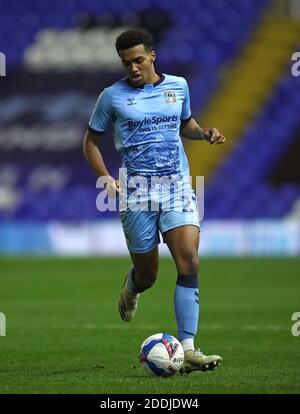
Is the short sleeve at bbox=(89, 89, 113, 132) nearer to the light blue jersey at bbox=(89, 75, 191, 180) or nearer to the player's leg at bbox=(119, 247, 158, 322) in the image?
the light blue jersey at bbox=(89, 75, 191, 180)

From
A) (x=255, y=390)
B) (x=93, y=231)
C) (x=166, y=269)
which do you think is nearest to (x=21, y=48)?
(x=93, y=231)

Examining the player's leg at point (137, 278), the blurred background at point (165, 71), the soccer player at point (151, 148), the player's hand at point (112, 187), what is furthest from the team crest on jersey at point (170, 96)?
the blurred background at point (165, 71)

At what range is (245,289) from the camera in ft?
50.3

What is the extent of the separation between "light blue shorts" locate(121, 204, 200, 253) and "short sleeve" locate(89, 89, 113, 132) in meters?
0.67

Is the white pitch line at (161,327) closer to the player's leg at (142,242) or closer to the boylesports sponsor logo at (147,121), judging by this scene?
the player's leg at (142,242)

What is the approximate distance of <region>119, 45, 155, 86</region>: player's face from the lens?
7.49 metres

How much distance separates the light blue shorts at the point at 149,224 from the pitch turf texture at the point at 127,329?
934 mm

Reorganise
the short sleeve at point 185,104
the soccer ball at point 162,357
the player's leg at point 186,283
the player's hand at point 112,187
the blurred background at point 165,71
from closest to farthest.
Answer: the soccer ball at point 162,357 → the player's hand at point 112,187 → the player's leg at point 186,283 → the short sleeve at point 185,104 → the blurred background at point 165,71

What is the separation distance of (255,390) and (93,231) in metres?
17.6

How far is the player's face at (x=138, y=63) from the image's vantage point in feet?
24.6

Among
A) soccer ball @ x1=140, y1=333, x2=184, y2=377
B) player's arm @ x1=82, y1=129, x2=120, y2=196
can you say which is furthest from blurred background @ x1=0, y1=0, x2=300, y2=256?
soccer ball @ x1=140, y1=333, x2=184, y2=377

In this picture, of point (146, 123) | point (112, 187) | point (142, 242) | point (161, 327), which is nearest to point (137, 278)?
point (142, 242)

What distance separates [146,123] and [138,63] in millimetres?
442
